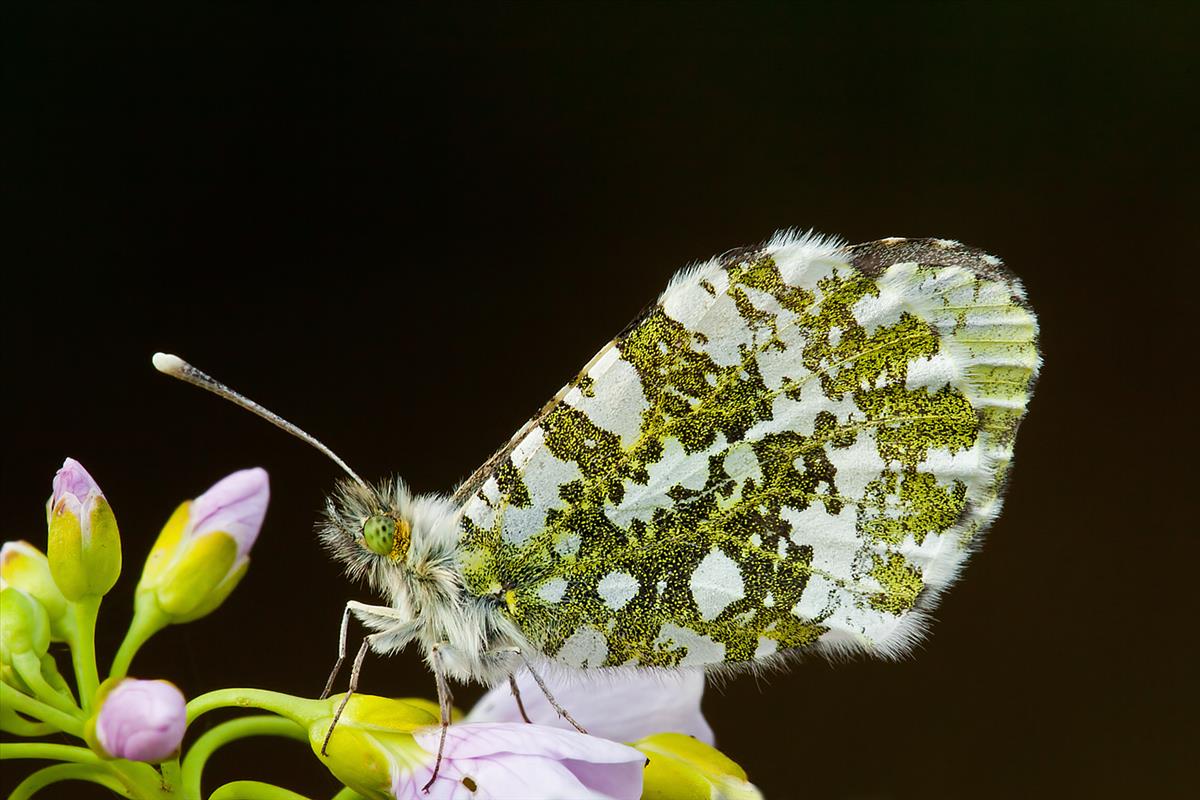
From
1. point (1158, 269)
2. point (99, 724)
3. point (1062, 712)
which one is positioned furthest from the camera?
point (1158, 269)

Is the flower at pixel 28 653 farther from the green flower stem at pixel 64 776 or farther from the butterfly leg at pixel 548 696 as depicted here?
the butterfly leg at pixel 548 696

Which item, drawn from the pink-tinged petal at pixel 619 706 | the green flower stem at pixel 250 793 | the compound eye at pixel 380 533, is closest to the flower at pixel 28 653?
the green flower stem at pixel 250 793

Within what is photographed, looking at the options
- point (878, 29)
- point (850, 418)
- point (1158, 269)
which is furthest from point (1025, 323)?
point (1158, 269)

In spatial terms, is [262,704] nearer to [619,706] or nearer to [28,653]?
[28,653]

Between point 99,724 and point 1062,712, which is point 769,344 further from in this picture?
point 1062,712

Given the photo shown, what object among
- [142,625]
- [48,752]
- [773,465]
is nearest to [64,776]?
[48,752]
